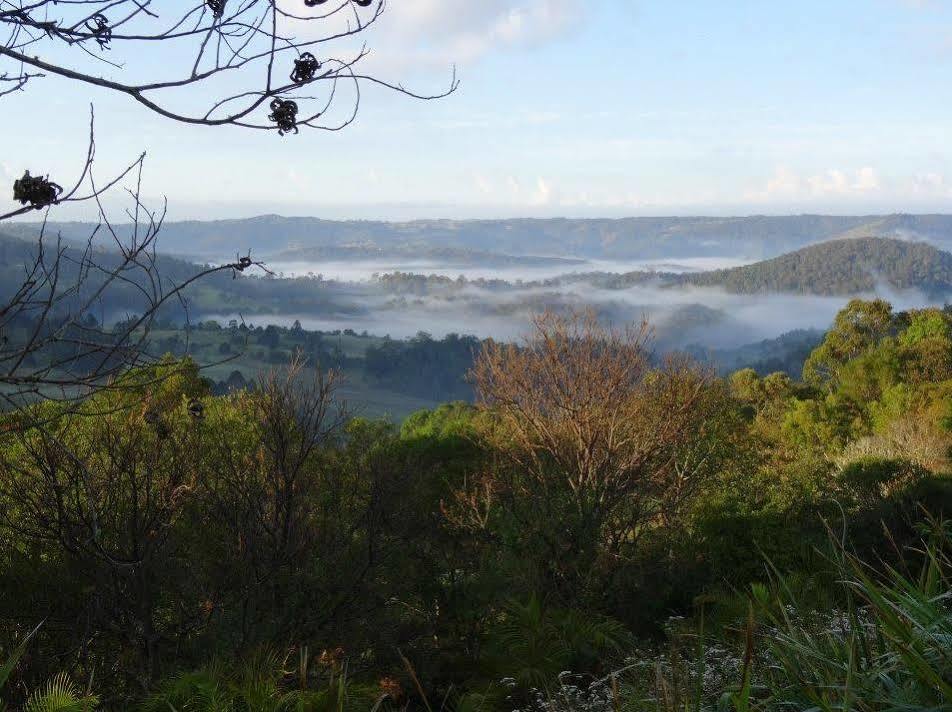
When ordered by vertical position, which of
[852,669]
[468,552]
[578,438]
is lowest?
[468,552]

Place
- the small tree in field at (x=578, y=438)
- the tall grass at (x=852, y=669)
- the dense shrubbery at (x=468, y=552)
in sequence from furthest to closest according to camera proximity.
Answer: the small tree in field at (x=578, y=438) < the dense shrubbery at (x=468, y=552) < the tall grass at (x=852, y=669)

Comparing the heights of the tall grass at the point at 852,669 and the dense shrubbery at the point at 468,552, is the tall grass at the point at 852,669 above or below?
above

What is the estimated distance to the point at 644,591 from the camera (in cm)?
1477

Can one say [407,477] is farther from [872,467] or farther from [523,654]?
[872,467]

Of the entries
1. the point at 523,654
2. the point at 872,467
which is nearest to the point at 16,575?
the point at 523,654

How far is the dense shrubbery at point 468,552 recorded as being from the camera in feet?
14.9

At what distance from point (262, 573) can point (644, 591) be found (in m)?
6.89

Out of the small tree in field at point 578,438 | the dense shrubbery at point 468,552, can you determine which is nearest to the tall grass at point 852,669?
the dense shrubbery at point 468,552

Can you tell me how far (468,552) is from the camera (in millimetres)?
15992

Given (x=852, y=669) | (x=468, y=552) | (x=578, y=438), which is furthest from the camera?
(x=578, y=438)

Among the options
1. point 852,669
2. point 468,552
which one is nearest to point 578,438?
point 468,552

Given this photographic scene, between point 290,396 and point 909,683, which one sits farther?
point 290,396

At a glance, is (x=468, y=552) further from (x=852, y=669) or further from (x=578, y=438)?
(x=852, y=669)

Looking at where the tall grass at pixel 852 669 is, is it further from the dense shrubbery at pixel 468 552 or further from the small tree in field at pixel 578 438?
the small tree in field at pixel 578 438
